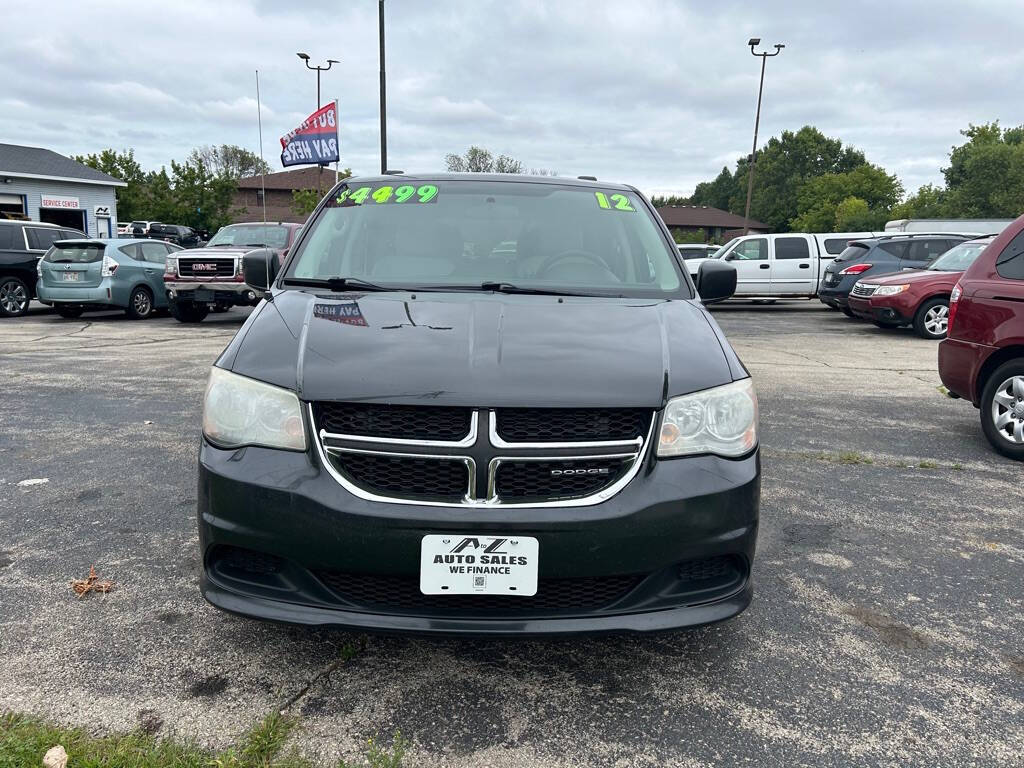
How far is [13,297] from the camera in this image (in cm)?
1457

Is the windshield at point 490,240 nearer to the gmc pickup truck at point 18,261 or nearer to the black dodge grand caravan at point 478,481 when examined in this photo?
the black dodge grand caravan at point 478,481

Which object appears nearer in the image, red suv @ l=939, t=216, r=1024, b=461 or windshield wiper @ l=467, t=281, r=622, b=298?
windshield wiper @ l=467, t=281, r=622, b=298

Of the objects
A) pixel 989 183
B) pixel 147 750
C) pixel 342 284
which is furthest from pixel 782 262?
pixel 989 183

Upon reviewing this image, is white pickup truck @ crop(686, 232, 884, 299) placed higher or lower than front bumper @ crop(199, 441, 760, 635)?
higher

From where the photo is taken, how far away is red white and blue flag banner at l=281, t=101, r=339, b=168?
74.3 feet

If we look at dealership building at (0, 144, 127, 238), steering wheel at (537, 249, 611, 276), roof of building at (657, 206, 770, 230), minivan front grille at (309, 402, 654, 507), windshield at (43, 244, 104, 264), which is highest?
roof of building at (657, 206, 770, 230)

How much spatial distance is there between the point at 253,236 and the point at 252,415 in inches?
477

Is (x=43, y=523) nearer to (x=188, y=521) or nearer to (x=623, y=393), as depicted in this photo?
(x=188, y=521)

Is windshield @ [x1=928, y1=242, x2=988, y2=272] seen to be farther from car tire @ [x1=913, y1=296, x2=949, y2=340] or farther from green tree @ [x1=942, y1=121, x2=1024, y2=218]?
green tree @ [x1=942, y1=121, x2=1024, y2=218]

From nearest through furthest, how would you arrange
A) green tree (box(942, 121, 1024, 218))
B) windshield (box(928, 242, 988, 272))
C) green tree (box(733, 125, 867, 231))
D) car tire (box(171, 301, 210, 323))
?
windshield (box(928, 242, 988, 272)) → car tire (box(171, 301, 210, 323)) → green tree (box(942, 121, 1024, 218)) → green tree (box(733, 125, 867, 231))

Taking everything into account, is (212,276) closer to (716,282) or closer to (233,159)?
(716,282)

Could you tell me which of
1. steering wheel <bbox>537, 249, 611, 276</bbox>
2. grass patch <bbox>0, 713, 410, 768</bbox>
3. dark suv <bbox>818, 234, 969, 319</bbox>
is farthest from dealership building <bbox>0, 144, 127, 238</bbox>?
grass patch <bbox>0, 713, 410, 768</bbox>

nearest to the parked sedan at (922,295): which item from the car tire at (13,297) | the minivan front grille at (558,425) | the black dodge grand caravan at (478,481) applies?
the black dodge grand caravan at (478,481)

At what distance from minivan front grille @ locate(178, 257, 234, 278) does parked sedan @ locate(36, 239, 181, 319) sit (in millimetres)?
1540
